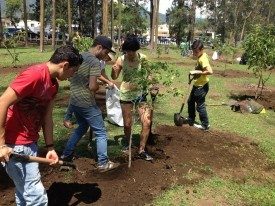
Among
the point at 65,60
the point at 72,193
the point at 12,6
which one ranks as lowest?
the point at 72,193

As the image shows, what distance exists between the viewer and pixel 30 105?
364cm

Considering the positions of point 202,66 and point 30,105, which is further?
point 202,66

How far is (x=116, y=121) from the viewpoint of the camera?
27.3ft

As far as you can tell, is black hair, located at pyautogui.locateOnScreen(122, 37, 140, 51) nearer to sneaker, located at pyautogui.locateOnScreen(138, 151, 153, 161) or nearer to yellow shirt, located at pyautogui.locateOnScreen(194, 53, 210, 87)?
sneaker, located at pyautogui.locateOnScreen(138, 151, 153, 161)

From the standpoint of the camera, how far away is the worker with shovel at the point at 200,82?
8.49m

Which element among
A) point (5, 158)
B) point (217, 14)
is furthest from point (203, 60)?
point (217, 14)

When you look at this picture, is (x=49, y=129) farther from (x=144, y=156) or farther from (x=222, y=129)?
(x=222, y=129)

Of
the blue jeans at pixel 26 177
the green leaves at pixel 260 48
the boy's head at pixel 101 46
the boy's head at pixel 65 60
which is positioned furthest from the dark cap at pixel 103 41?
the green leaves at pixel 260 48

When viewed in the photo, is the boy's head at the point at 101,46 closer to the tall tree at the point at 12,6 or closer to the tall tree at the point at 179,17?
the tall tree at the point at 179,17

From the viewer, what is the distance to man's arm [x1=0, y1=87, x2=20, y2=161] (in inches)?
131

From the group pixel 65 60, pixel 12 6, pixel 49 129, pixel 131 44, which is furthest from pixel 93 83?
pixel 12 6

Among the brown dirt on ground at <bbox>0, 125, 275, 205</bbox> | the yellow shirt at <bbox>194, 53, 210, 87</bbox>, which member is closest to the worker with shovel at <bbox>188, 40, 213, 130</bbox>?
the yellow shirt at <bbox>194, 53, 210, 87</bbox>

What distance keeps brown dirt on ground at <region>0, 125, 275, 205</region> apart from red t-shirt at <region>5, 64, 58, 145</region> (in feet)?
5.45

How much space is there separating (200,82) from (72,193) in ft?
14.4
